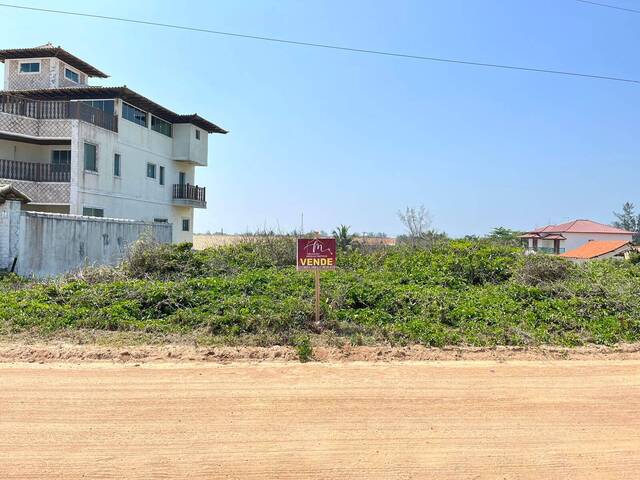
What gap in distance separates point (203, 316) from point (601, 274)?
410 inches

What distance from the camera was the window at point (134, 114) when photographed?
2646cm

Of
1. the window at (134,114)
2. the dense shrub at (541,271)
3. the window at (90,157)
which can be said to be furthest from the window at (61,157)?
the dense shrub at (541,271)

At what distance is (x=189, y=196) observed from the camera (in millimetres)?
32656

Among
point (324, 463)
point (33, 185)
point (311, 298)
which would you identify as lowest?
point (324, 463)

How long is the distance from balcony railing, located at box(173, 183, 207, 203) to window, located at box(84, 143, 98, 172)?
816 cm

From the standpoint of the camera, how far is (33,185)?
2239cm

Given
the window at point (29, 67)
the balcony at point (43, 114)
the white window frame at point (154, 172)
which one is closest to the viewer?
the balcony at point (43, 114)

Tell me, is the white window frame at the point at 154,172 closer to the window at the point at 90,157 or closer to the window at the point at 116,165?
the window at the point at 116,165

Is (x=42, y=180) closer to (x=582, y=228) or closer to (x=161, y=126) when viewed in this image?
(x=161, y=126)

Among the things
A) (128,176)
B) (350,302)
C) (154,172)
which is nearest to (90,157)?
(128,176)

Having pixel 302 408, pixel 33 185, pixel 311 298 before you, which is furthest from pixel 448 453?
pixel 33 185

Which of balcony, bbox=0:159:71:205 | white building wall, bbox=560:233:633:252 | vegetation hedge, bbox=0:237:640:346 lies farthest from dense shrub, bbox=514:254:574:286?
white building wall, bbox=560:233:633:252

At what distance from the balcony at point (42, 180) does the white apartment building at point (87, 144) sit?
4 centimetres

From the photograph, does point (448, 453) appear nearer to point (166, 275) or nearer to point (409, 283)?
point (409, 283)
